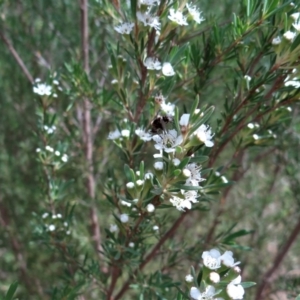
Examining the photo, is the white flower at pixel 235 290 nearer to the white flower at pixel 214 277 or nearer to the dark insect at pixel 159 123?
the white flower at pixel 214 277

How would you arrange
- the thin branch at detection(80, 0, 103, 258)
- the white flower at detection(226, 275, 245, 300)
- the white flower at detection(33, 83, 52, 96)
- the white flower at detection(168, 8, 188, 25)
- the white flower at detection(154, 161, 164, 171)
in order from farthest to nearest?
the thin branch at detection(80, 0, 103, 258) → the white flower at detection(33, 83, 52, 96) → the white flower at detection(168, 8, 188, 25) → the white flower at detection(154, 161, 164, 171) → the white flower at detection(226, 275, 245, 300)

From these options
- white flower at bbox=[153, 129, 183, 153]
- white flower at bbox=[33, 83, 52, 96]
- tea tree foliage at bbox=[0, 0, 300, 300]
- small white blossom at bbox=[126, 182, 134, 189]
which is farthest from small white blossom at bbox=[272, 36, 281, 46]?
white flower at bbox=[33, 83, 52, 96]

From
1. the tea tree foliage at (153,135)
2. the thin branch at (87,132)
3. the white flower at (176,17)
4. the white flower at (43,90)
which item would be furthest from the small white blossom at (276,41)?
the thin branch at (87,132)

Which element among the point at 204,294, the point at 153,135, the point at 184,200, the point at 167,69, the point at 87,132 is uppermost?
the point at 87,132

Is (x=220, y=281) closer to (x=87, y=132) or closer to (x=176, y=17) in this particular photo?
(x=176, y=17)

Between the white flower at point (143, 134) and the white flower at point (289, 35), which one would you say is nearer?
the white flower at point (289, 35)

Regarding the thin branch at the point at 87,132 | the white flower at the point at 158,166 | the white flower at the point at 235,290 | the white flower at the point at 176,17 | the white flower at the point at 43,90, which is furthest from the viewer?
the thin branch at the point at 87,132

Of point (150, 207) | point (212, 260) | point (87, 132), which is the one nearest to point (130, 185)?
point (150, 207)

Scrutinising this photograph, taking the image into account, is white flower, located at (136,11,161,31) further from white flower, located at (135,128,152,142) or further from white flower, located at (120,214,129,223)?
white flower, located at (120,214,129,223)

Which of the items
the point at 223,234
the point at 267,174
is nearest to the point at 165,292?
the point at 223,234
